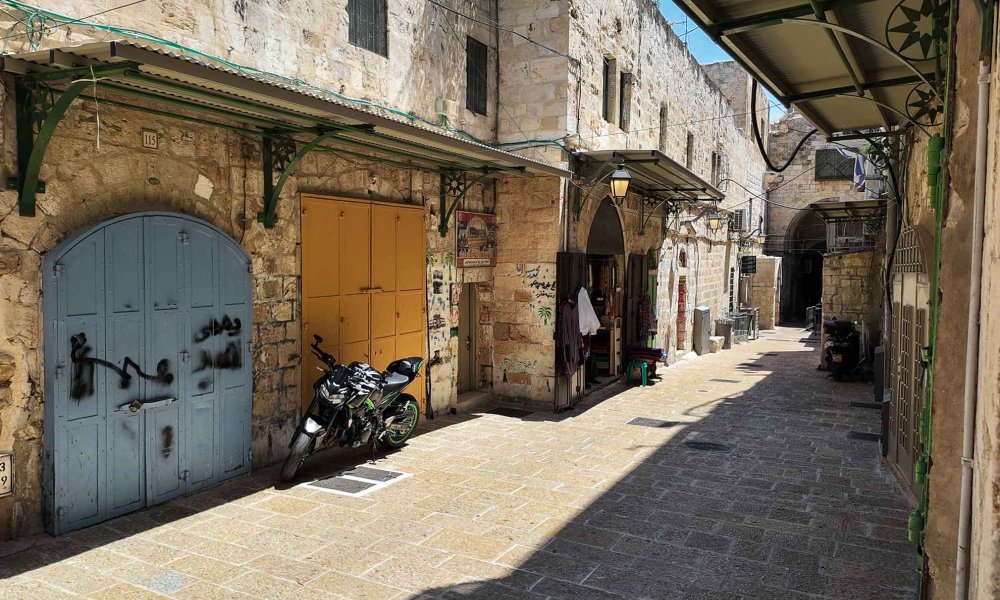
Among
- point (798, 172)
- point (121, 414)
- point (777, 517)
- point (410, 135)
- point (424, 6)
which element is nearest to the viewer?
point (121, 414)

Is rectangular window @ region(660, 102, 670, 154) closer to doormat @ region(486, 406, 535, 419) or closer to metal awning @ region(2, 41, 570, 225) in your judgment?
doormat @ region(486, 406, 535, 419)

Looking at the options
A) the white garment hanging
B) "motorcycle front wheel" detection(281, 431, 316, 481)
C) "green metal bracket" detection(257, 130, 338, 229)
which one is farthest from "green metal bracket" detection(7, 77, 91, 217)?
the white garment hanging

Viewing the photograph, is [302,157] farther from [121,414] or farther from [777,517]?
[777,517]

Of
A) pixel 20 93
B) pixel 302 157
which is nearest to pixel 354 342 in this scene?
pixel 302 157

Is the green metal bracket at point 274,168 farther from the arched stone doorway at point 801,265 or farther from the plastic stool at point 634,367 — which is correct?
the arched stone doorway at point 801,265

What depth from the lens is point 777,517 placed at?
5613 mm

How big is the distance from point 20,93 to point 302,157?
2.44 metres

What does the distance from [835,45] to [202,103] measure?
187 inches

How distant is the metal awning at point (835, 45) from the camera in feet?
11.4

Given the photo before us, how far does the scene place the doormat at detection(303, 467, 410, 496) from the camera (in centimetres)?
601

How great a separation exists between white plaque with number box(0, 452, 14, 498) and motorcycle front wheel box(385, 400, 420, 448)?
11.3 ft

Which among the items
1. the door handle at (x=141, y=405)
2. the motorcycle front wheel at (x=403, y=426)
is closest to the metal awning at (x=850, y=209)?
the motorcycle front wheel at (x=403, y=426)

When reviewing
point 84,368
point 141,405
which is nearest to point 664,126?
point 141,405

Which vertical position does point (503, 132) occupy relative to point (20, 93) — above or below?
above
